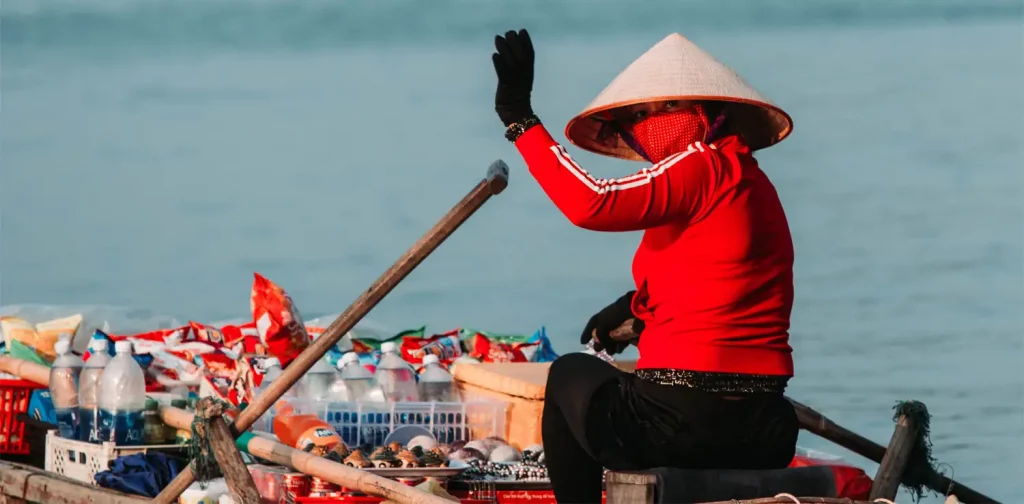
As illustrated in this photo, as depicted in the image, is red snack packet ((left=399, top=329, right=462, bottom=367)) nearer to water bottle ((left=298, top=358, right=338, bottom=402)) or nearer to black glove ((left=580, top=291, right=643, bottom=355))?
water bottle ((left=298, top=358, right=338, bottom=402))

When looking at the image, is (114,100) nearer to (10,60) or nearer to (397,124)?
(10,60)

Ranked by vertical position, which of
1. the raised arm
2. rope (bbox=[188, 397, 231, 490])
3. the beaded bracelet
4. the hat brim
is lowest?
rope (bbox=[188, 397, 231, 490])

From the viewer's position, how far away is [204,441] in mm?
3023

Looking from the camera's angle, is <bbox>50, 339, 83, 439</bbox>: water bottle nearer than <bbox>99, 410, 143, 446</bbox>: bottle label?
No

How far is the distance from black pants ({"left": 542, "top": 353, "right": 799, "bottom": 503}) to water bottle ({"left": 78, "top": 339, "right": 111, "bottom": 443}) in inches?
61.1

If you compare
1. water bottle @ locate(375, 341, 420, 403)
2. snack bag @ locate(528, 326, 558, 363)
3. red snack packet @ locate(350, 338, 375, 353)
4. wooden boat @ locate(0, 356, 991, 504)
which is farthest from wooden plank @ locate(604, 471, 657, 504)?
red snack packet @ locate(350, 338, 375, 353)

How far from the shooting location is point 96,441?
3979 mm

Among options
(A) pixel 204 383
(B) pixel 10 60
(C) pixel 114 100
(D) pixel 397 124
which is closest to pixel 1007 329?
(A) pixel 204 383

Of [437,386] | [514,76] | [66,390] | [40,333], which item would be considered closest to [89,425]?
[66,390]

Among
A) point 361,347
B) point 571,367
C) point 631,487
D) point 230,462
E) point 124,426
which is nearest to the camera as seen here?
point 631,487

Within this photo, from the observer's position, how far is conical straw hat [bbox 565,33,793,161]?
2.87 meters

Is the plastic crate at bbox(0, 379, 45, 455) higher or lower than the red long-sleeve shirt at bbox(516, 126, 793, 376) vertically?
lower

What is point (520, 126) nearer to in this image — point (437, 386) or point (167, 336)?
point (437, 386)

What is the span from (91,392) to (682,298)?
6.00 ft
